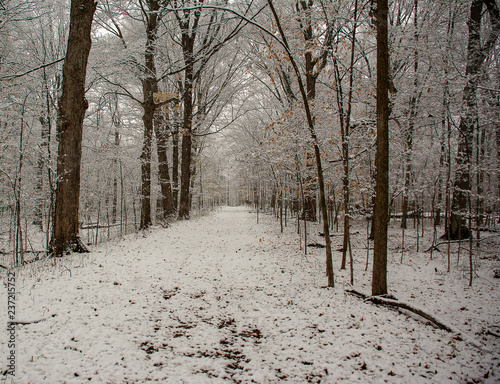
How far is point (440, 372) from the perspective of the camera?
2.24m

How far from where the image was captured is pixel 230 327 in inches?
120

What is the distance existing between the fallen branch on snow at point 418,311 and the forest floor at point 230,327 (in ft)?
0.16

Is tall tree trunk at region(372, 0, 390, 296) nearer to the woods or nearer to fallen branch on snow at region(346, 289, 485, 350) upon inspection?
the woods

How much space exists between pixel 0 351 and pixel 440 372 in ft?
13.0

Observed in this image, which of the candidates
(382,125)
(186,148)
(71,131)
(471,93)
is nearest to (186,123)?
(186,148)

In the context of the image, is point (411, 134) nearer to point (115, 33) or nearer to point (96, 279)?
point (96, 279)

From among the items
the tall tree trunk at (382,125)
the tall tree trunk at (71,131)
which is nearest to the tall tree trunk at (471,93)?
the tall tree trunk at (382,125)

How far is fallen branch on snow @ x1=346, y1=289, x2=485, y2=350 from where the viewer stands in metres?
2.70

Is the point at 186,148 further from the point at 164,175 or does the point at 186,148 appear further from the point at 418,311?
the point at 418,311

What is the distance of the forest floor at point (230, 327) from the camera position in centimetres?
214

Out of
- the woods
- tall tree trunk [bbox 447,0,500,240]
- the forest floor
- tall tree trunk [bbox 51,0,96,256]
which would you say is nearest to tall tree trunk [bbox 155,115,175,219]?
the woods

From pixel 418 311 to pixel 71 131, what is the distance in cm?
725

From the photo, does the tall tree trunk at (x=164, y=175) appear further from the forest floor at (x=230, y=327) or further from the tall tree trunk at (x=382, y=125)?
the tall tree trunk at (x=382, y=125)

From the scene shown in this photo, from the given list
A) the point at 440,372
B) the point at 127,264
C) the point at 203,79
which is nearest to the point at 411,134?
the point at 440,372
